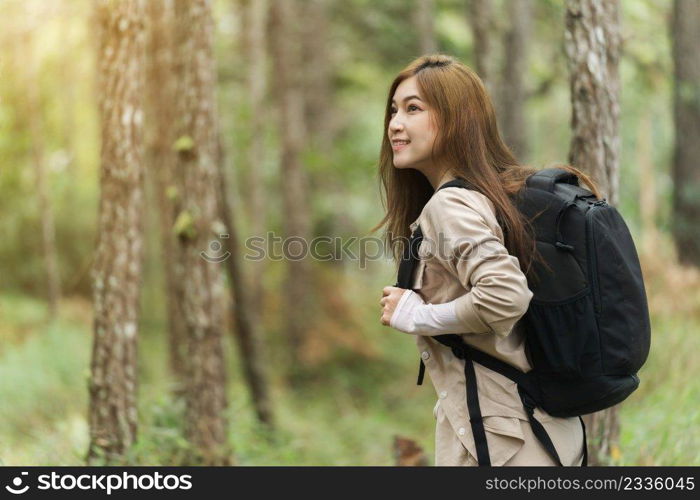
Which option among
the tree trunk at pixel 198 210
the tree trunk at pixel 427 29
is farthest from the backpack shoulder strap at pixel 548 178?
the tree trunk at pixel 427 29

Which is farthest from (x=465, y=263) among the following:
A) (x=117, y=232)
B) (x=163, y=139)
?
(x=163, y=139)

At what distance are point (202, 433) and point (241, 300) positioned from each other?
284 centimetres

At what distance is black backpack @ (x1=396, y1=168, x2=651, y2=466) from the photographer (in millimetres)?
2971

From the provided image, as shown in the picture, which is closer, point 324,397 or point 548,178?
point 548,178

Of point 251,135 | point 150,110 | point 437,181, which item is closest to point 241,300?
point 150,110

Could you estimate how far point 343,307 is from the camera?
1631 centimetres

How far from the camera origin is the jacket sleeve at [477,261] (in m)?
2.89

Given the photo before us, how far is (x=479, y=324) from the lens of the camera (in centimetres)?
301

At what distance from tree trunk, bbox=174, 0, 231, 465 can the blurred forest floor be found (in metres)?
0.39

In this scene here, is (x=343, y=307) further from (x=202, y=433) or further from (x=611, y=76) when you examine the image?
(x=611, y=76)

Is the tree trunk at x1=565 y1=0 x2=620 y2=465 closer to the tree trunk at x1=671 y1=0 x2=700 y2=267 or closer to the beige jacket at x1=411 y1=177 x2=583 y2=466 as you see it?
the beige jacket at x1=411 y1=177 x2=583 y2=466

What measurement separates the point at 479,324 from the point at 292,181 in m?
12.0
